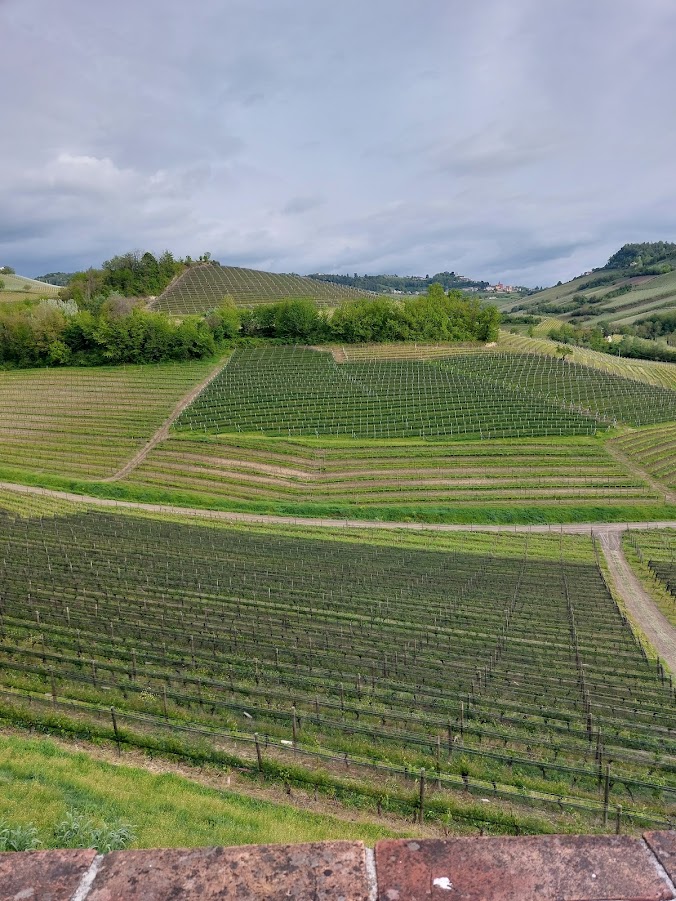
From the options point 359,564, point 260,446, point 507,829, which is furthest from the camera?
point 260,446

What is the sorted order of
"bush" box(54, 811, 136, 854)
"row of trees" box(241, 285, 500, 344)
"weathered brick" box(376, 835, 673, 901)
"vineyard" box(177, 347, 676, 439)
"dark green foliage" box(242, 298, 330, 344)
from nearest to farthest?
1. "weathered brick" box(376, 835, 673, 901)
2. "bush" box(54, 811, 136, 854)
3. "vineyard" box(177, 347, 676, 439)
4. "row of trees" box(241, 285, 500, 344)
5. "dark green foliage" box(242, 298, 330, 344)

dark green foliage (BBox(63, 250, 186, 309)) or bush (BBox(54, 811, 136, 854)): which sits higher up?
dark green foliage (BBox(63, 250, 186, 309))

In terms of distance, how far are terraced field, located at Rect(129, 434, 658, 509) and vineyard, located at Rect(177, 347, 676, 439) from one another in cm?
353

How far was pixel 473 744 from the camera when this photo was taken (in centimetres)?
1130

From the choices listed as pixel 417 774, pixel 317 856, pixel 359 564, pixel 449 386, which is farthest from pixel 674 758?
pixel 449 386

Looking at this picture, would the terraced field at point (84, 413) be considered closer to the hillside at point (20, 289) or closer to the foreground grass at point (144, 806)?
the foreground grass at point (144, 806)

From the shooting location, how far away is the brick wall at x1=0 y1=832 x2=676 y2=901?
8.39 feet

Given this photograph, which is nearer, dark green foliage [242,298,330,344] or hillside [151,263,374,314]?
dark green foliage [242,298,330,344]

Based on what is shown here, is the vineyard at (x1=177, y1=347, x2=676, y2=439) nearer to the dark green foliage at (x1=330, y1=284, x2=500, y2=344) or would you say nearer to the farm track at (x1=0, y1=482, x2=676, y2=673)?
the dark green foliage at (x1=330, y1=284, x2=500, y2=344)

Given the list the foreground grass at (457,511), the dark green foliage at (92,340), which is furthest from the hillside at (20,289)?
the foreground grass at (457,511)

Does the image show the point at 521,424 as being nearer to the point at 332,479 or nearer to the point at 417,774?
the point at 332,479

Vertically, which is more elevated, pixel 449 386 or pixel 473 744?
pixel 449 386

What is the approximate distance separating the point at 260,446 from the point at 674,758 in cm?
4216

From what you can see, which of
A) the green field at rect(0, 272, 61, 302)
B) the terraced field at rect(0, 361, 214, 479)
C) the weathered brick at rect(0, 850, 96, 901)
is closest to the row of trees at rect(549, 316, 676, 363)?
the terraced field at rect(0, 361, 214, 479)
